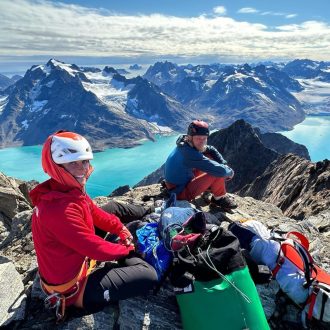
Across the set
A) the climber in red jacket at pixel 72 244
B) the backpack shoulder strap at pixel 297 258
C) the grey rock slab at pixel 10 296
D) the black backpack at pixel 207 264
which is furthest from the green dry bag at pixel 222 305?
the grey rock slab at pixel 10 296

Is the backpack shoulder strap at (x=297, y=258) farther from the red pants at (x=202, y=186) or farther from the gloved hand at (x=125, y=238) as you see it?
the red pants at (x=202, y=186)

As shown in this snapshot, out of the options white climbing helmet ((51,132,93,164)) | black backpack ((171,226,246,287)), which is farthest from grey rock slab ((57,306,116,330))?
white climbing helmet ((51,132,93,164))

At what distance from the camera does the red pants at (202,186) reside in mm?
13328

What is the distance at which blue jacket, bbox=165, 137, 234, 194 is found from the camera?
1250 centimetres

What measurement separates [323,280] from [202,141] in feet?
19.7

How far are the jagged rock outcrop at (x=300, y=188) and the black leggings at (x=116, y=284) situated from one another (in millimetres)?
17763

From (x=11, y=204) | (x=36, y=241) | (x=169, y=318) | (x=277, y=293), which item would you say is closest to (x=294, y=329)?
(x=277, y=293)

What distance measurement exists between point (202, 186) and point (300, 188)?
23.9 meters

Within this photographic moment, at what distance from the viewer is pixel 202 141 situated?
12.4 m

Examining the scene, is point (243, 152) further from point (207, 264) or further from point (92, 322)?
point (92, 322)

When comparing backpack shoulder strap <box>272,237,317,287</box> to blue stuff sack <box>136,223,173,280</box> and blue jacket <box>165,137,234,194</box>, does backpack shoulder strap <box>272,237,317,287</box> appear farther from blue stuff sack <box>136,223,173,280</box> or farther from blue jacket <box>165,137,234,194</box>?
blue jacket <box>165,137,234,194</box>

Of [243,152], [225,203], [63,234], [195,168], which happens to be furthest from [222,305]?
[243,152]

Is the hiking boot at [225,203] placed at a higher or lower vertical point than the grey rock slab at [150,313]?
lower

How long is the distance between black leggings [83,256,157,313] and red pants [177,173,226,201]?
19.5 feet
